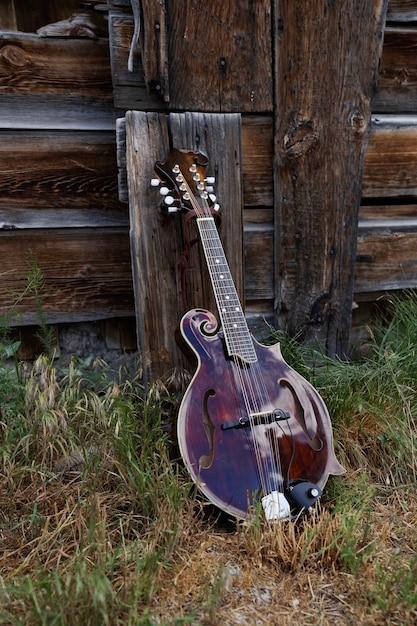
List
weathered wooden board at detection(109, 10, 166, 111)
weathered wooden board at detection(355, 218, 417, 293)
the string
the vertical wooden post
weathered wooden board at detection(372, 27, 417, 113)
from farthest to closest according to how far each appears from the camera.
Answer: weathered wooden board at detection(355, 218, 417, 293)
weathered wooden board at detection(372, 27, 417, 113)
the vertical wooden post
weathered wooden board at detection(109, 10, 166, 111)
the string

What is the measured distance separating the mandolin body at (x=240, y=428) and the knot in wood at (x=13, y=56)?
1330mm

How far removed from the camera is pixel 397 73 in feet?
8.08

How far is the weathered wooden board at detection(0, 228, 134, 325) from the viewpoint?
2318 millimetres

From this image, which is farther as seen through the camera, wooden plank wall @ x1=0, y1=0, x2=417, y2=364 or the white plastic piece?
wooden plank wall @ x1=0, y1=0, x2=417, y2=364

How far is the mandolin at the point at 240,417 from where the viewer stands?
1661 millimetres

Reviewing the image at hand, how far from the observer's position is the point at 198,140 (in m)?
2.14

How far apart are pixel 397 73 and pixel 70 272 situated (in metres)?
1.84

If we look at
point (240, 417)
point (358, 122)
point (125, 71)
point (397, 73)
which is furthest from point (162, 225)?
point (397, 73)

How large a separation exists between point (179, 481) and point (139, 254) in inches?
36.6

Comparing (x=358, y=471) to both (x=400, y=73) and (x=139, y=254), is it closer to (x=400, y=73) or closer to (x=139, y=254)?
(x=139, y=254)

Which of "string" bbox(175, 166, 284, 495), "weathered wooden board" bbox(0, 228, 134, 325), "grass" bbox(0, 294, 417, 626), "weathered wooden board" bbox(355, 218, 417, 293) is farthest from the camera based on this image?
"weathered wooden board" bbox(355, 218, 417, 293)

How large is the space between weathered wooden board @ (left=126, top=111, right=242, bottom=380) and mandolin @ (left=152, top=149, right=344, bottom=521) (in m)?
0.13

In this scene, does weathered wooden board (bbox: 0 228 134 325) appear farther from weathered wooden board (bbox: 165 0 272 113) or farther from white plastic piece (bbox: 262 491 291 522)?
white plastic piece (bbox: 262 491 291 522)

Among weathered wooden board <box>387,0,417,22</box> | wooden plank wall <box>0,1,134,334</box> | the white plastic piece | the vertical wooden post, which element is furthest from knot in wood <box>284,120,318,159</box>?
the white plastic piece
